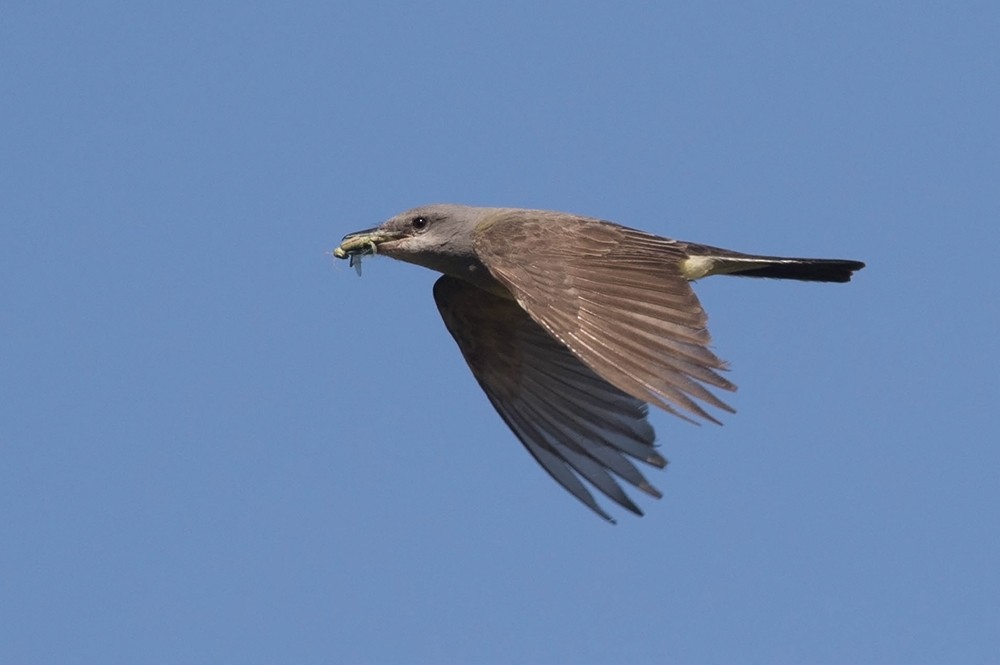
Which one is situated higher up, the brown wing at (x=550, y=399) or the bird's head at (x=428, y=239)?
the bird's head at (x=428, y=239)

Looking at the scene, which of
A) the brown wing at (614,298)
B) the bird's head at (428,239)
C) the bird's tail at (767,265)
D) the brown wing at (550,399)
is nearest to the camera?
the brown wing at (614,298)

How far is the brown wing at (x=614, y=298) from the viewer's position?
8062 millimetres

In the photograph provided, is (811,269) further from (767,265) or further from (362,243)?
(362,243)

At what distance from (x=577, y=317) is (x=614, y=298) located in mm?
286

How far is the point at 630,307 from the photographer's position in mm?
8742

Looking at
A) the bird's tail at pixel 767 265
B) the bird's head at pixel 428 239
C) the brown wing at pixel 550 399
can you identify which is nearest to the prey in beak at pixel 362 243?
the bird's head at pixel 428 239

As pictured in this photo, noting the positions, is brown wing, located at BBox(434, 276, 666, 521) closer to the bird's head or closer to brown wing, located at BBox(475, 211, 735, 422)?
the bird's head

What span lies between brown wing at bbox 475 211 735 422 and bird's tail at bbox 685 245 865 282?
255 mm

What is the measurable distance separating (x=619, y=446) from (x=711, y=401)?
6.44ft

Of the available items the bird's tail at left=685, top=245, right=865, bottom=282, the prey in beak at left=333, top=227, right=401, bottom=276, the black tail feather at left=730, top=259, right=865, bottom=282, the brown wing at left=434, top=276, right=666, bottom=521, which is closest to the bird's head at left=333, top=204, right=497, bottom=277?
the prey in beak at left=333, top=227, right=401, bottom=276

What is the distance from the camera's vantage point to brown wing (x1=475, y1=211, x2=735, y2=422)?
806cm

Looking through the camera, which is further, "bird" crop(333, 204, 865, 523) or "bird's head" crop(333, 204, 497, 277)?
"bird's head" crop(333, 204, 497, 277)

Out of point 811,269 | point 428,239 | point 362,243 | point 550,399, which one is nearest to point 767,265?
point 811,269

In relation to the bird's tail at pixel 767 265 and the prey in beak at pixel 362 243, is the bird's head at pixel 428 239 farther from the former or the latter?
the bird's tail at pixel 767 265
